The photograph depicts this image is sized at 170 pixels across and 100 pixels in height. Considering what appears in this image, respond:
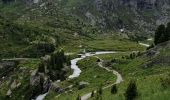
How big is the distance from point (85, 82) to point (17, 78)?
217ft

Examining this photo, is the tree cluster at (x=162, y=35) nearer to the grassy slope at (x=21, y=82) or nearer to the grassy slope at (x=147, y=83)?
the grassy slope at (x=147, y=83)

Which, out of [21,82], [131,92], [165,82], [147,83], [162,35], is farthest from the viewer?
[21,82]

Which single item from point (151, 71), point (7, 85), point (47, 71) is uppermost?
point (151, 71)

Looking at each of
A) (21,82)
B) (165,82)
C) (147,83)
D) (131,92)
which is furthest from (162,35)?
(131,92)

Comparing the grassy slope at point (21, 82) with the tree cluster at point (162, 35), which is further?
the grassy slope at point (21, 82)

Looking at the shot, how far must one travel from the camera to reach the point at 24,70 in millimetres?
187250

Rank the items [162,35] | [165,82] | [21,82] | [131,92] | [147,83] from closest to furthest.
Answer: [131,92] < [165,82] < [147,83] < [162,35] < [21,82]

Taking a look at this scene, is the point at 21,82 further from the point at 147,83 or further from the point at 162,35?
the point at 147,83

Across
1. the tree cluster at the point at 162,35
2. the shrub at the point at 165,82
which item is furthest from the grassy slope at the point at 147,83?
the tree cluster at the point at 162,35

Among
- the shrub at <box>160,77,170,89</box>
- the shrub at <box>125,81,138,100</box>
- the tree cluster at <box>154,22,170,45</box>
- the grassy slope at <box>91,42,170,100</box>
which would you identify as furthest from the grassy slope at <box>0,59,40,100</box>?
the shrub at <box>160,77,170,89</box>

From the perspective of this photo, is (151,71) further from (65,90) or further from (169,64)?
Answer: (65,90)

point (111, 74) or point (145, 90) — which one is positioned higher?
point (145, 90)

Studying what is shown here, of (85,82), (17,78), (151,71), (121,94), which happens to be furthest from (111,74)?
(17,78)

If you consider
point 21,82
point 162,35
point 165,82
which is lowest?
point 21,82
